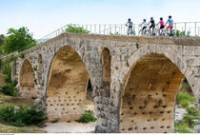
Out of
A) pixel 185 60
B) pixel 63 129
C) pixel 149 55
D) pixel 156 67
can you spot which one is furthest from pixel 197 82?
pixel 63 129

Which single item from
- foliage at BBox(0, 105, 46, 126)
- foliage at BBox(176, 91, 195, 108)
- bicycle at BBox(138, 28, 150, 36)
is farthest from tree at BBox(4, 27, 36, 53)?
bicycle at BBox(138, 28, 150, 36)

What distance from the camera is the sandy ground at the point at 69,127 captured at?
88.1 ft

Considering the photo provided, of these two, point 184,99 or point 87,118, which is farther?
point 184,99

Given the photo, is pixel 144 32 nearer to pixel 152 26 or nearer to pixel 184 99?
pixel 152 26

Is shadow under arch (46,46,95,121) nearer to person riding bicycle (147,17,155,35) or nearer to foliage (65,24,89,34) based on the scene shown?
person riding bicycle (147,17,155,35)

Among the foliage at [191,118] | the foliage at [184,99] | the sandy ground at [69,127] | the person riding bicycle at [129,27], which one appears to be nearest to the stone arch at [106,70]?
the person riding bicycle at [129,27]

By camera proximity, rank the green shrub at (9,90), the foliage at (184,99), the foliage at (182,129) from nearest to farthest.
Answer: the foliage at (182,129)
the foliage at (184,99)
the green shrub at (9,90)

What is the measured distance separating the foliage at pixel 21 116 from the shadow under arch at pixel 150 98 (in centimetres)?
1010

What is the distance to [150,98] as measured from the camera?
62.1 ft

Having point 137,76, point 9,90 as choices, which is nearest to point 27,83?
point 9,90

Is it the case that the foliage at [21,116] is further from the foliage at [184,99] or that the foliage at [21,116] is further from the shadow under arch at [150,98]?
the foliage at [184,99]

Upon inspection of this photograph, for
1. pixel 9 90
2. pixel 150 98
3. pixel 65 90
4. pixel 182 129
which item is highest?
pixel 150 98

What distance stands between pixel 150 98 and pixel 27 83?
81.1 ft

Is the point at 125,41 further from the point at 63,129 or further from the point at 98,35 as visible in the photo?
the point at 63,129
